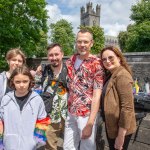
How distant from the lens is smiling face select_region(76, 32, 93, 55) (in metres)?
2.75

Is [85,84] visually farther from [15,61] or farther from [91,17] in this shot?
[91,17]

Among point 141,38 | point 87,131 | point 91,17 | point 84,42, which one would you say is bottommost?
point 87,131

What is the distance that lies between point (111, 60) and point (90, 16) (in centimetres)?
10684

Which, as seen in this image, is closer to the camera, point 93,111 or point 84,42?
point 93,111

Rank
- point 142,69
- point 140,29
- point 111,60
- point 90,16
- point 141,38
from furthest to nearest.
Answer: point 90,16
point 141,38
point 140,29
point 142,69
point 111,60

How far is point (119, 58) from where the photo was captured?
257cm

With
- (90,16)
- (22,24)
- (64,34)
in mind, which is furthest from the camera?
(90,16)

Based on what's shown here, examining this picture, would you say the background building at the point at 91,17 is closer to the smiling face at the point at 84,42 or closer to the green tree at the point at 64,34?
the green tree at the point at 64,34

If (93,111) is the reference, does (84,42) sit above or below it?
above

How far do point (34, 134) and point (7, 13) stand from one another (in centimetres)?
1882

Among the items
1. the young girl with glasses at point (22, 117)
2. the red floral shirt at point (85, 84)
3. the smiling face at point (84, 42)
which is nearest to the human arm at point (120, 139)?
the red floral shirt at point (85, 84)

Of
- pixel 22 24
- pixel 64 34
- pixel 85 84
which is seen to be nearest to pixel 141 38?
pixel 22 24

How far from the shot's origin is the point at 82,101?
2.71m

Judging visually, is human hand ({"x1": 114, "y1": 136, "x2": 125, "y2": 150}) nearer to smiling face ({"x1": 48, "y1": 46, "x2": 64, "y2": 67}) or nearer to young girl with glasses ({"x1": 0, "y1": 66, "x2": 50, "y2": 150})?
young girl with glasses ({"x1": 0, "y1": 66, "x2": 50, "y2": 150})
